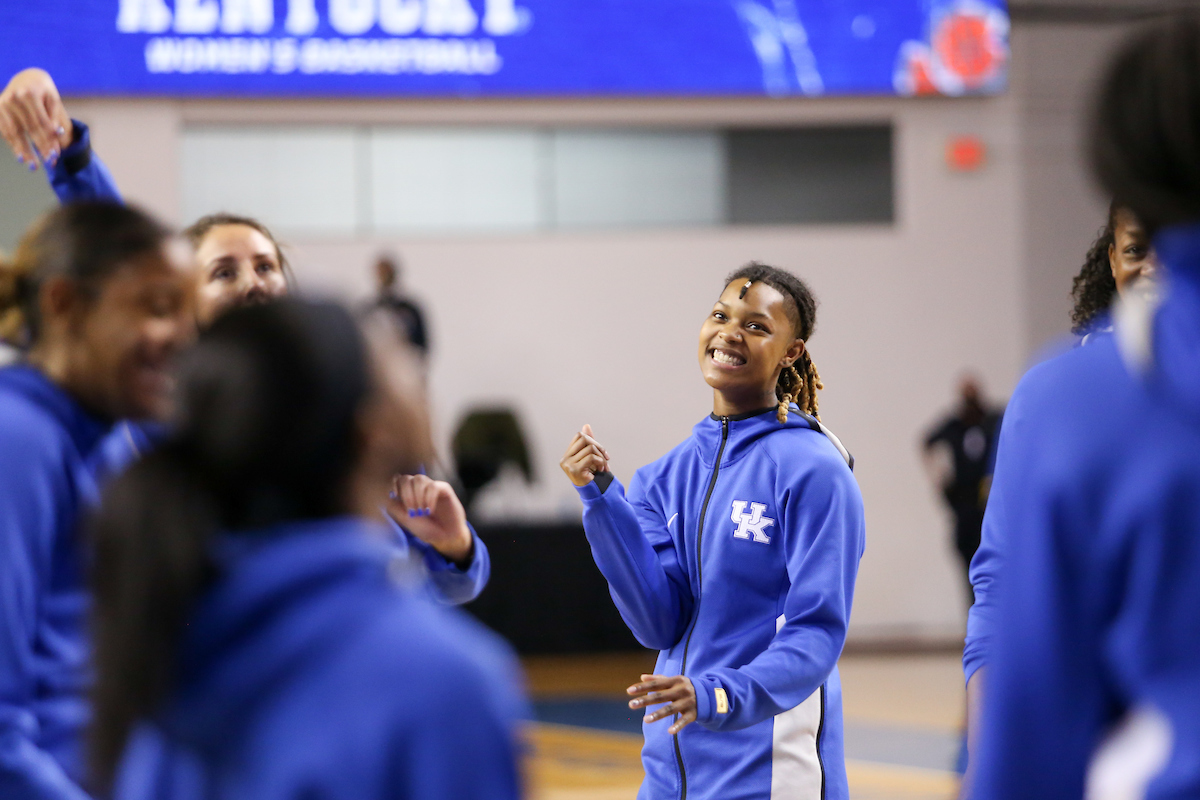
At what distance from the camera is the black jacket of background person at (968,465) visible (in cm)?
883

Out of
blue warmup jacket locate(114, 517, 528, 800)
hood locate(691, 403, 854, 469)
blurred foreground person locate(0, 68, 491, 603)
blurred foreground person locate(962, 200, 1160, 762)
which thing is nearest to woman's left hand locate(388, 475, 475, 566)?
blurred foreground person locate(0, 68, 491, 603)

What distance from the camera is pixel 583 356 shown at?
950 centimetres

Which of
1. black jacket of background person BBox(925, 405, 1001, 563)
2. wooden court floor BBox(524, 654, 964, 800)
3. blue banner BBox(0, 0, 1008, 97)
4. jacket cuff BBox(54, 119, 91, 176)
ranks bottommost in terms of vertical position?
wooden court floor BBox(524, 654, 964, 800)

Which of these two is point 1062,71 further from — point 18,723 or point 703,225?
point 18,723

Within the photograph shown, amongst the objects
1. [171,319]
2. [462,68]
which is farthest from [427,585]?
[462,68]

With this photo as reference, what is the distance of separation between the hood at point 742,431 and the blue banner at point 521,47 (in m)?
6.51

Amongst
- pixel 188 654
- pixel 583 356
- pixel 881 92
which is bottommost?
pixel 583 356

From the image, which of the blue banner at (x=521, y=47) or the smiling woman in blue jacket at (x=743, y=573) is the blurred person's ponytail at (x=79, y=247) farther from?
the blue banner at (x=521, y=47)

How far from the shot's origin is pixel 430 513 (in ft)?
7.18

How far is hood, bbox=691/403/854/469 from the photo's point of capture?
2.56 metres

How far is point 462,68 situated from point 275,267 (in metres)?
6.75

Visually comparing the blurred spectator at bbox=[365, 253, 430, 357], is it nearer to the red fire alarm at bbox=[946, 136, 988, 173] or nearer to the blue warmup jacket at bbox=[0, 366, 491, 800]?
the red fire alarm at bbox=[946, 136, 988, 173]

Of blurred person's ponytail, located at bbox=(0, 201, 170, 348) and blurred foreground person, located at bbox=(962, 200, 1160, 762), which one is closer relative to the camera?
blurred person's ponytail, located at bbox=(0, 201, 170, 348)

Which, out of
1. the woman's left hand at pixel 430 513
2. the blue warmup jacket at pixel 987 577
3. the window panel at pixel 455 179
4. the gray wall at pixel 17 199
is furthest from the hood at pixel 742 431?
the gray wall at pixel 17 199
